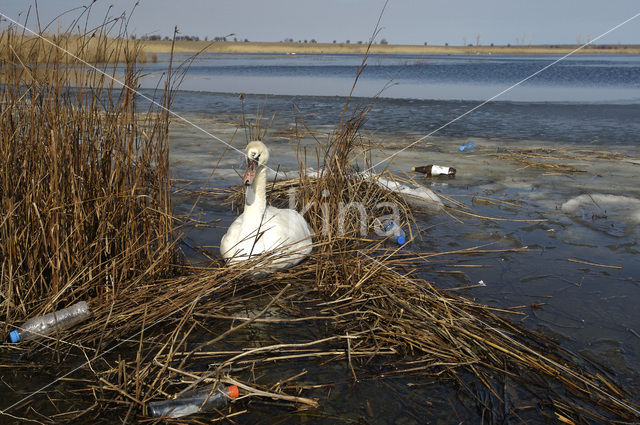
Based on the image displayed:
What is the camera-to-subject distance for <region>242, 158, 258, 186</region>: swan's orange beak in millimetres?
4414

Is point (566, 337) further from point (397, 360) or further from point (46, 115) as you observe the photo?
point (46, 115)

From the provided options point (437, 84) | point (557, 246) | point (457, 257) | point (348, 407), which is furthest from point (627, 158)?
point (437, 84)

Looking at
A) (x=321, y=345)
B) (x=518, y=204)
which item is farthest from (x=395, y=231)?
(x=321, y=345)

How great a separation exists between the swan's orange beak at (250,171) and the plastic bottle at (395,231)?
63.1 inches

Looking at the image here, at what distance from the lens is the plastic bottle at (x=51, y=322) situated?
136 inches

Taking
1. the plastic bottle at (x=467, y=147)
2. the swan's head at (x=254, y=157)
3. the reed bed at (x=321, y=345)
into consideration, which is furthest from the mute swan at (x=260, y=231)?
the plastic bottle at (x=467, y=147)

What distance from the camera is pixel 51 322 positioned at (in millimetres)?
3531

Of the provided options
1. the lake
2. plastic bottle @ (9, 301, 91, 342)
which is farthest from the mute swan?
plastic bottle @ (9, 301, 91, 342)

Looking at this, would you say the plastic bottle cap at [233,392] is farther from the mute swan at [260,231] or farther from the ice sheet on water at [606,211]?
the ice sheet on water at [606,211]

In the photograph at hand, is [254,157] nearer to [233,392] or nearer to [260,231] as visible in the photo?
[260,231]

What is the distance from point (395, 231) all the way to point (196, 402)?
3.28 meters

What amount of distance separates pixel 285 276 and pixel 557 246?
2.86m

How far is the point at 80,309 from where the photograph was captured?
3615 mm

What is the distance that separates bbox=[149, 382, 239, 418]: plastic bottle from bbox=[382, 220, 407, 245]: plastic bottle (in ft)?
9.37
